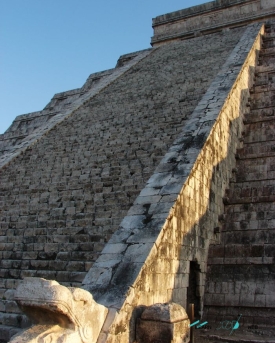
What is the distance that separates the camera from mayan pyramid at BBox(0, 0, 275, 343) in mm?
5020

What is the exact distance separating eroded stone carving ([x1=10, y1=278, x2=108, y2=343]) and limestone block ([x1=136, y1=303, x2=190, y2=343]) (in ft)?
2.64

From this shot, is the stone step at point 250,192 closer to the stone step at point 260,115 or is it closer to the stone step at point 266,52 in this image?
the stone step at point 260,115

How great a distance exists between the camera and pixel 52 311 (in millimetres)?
3518

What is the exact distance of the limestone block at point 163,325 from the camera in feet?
13.9


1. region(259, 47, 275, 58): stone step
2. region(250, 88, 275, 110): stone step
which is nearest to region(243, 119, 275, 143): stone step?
region(250, 88, 275, 110): stone step

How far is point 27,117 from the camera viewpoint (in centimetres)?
1686

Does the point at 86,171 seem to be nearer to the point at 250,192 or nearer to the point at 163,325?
the point at 250,192

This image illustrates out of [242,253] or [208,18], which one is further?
[208,18]

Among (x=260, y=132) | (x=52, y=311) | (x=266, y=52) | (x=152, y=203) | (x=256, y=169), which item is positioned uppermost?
(x=266, y=52)

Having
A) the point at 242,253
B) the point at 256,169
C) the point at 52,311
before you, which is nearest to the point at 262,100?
the point at 256,169

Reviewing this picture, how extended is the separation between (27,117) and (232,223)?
11.6 metres

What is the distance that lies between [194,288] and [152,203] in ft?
5.41

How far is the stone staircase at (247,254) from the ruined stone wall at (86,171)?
5.41 feet

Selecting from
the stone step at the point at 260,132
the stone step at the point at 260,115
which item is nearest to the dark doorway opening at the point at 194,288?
the stone step at the point at 260,132
